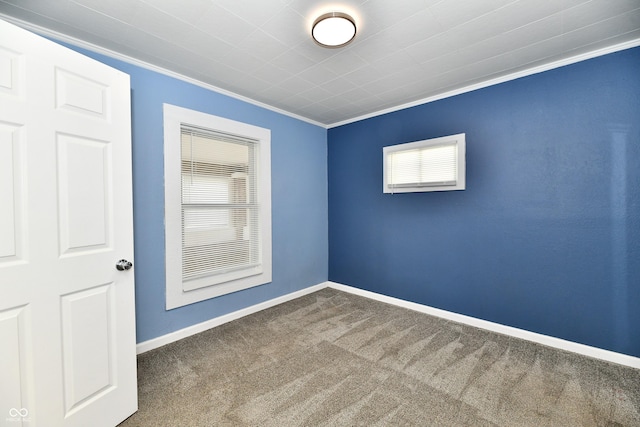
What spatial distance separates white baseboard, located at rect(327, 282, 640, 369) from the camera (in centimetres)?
213

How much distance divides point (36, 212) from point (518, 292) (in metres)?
3.72

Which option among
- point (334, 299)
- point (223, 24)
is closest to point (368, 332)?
point (334, 299)

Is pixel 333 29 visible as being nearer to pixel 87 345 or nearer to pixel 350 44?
pixel 350 44

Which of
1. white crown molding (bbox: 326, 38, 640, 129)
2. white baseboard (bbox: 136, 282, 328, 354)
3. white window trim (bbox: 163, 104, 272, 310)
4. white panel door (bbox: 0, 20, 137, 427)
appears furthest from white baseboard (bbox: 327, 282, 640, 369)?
white panel door (bbox: 0, 20, 137, 427)

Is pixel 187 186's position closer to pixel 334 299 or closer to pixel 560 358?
pixel 334 299

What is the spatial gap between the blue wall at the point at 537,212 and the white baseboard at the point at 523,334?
2.0 inches

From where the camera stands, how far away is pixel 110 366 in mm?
1556

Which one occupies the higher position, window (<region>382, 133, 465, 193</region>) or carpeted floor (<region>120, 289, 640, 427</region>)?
window (<region>382, 133, 465, 193</region>)

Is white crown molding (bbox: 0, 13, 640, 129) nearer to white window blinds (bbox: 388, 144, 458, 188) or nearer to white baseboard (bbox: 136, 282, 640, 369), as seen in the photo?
white window blinds (bbox: 388, 144, 458, 188)

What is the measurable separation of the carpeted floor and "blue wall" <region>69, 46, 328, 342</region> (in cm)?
39

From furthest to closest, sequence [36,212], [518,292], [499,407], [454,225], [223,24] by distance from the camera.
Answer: [454,225] < [518,292] < [223,24] < [499,407] < [36,212]

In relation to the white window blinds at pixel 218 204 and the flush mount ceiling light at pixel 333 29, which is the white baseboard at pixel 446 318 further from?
the flush mount ceiling light at pixel 333 29

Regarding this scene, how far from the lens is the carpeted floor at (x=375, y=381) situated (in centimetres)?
162

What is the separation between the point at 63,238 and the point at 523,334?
3.72 metres
